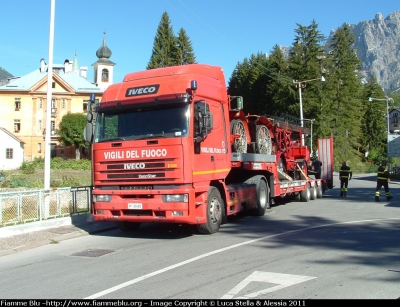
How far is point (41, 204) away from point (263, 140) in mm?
7181

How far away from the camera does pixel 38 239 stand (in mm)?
10523

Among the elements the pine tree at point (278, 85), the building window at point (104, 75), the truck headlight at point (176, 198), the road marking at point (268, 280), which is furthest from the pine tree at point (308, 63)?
the road marking at point (268, 280)

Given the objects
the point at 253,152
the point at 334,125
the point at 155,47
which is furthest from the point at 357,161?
the point at 253,152

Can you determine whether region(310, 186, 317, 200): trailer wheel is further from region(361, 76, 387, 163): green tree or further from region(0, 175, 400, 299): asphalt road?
region(361, 76, 387, 163): green tree

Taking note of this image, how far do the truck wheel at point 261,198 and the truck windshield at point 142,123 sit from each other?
16.1ft

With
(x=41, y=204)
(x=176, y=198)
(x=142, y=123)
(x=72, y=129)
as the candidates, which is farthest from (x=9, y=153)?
(x=176, y=198)

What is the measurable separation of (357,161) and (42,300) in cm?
6266

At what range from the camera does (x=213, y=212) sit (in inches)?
421

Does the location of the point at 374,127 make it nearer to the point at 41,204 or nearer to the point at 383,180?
the point at 383,180

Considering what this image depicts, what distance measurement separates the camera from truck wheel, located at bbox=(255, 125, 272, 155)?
14.5m

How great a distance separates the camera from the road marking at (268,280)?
5738mm

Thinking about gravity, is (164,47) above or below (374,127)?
above

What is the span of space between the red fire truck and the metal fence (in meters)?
2.23

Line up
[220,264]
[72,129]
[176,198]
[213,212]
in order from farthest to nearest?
[72,129] < [213,212] < [176,198] < [220,264]
